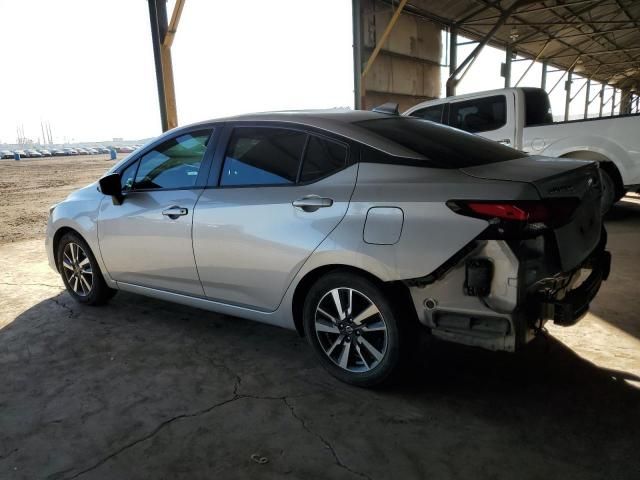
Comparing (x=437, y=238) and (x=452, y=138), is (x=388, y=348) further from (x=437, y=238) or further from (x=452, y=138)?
(x=452, y=138)

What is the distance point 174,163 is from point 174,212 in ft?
1.41

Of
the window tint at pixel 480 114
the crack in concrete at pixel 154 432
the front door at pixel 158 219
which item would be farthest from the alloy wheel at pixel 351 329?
the window tint at pixel 480 114

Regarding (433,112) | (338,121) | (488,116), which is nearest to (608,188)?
(488,116)

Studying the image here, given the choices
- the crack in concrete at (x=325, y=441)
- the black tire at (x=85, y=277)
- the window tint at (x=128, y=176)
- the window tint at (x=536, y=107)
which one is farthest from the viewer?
the window tint at (x=536, y=107)

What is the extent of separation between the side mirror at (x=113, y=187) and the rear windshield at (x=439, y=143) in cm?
192

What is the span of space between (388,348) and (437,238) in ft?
2.13

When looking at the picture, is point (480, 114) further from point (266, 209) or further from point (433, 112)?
point (266, 209)

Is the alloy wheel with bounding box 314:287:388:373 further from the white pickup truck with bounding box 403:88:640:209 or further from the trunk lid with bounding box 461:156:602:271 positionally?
the white pickup truck with bounding box 403:88:640:209

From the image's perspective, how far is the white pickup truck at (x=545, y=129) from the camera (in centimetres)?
596

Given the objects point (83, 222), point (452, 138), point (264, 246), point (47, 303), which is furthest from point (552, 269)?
point (47, 303)

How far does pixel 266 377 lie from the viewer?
110 inches

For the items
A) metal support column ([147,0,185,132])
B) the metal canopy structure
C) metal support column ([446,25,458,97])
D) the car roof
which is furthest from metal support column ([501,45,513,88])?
the car roof

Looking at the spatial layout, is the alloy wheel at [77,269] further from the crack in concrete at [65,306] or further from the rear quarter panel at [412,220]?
the rear quarter panel at [412,220]

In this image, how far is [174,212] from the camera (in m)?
3.13
